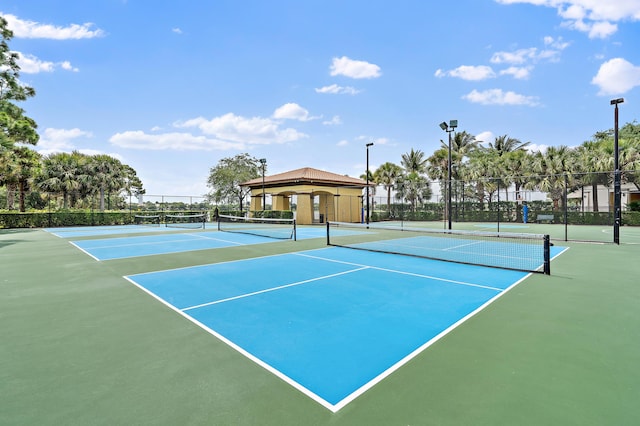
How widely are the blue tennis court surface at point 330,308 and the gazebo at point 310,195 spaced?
68.6 feet

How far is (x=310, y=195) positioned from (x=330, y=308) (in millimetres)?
25283

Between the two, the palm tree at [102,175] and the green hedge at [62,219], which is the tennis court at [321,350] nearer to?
the green hedge at [62,219]

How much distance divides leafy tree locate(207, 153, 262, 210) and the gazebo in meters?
11.2

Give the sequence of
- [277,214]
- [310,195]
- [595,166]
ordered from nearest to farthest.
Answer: [595,166], [310,195], [277,214]

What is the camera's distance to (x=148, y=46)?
17047 millimetres

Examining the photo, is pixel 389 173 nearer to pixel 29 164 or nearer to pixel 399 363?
pixel 29 164

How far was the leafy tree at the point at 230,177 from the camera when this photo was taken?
45.0 m

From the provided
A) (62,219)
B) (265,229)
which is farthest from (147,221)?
(265,229)

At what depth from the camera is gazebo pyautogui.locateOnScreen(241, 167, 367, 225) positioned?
3006 cm

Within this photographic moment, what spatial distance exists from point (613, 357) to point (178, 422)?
427cm

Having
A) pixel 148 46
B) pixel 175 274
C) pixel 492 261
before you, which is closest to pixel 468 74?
pixel 492 261

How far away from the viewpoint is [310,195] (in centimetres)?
3016

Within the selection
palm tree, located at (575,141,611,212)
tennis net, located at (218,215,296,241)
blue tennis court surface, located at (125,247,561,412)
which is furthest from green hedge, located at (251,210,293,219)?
palm tree, located at (575,141,611,212)

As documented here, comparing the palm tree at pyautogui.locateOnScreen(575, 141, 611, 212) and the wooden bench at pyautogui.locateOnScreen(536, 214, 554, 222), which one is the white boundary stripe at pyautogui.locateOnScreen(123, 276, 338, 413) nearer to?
the palm tree at pyautogui.locateOnScreen(575, 141, 611, 212)
